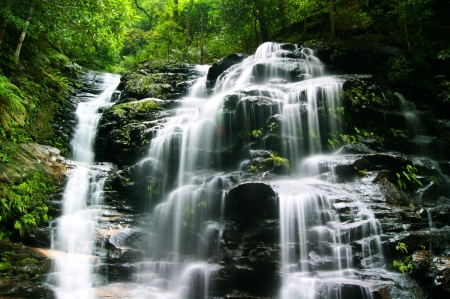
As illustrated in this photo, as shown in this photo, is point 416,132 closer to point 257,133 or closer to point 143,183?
point 257,133

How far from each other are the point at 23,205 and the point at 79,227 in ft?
4.26

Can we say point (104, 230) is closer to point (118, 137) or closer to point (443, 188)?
point (118, 137)

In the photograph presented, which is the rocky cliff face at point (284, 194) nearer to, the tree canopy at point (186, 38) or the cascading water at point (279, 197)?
the cascading water at point (279, 197)

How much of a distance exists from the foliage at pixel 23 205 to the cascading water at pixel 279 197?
2.62 m

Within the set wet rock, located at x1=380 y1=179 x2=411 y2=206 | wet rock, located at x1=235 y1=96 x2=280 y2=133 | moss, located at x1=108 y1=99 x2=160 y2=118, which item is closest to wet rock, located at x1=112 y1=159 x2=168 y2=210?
wet rock, located at x1=235 y1=96 x2=280 y2=133

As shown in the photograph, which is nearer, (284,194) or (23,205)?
(284,194)

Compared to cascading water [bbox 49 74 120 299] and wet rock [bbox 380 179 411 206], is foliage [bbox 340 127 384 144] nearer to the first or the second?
wet rock [bbox 380 179 411 206]

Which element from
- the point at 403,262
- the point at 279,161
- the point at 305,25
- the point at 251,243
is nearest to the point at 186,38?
the point at 305,25

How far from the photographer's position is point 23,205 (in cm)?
712

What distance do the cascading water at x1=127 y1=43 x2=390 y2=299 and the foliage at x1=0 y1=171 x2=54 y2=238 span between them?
103 inches

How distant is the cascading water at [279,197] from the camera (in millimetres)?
5840

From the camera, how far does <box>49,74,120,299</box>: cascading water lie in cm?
596

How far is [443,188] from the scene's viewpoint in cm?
789

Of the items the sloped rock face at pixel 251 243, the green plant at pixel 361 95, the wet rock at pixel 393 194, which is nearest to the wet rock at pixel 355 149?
the wet rock at pixel 393 194
